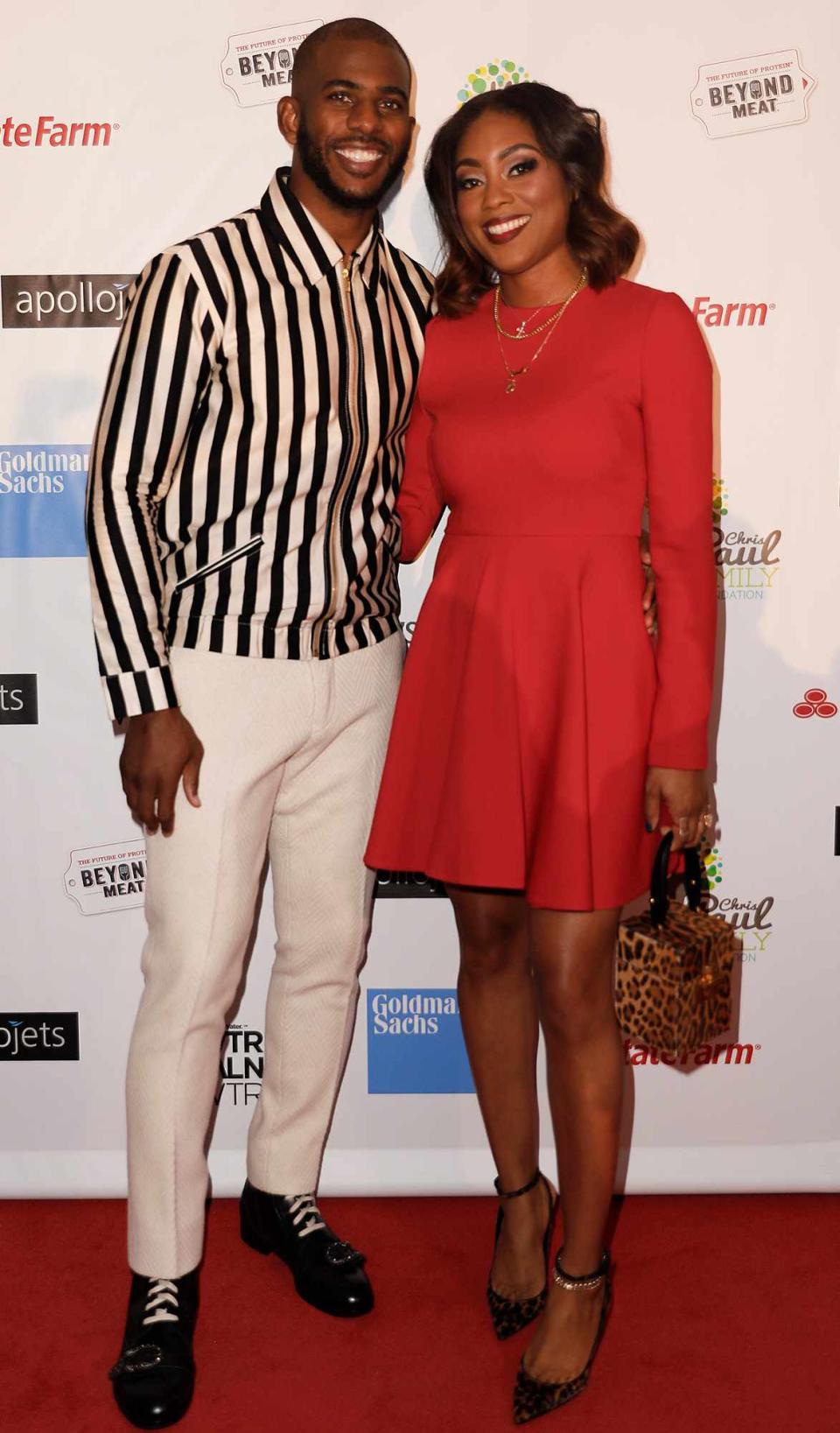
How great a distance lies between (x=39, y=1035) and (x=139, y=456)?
4.58 feet

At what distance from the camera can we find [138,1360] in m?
2.14

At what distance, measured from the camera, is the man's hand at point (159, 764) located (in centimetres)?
211

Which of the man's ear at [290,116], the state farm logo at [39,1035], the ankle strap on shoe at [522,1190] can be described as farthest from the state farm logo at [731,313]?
the state farm logo at [39,1035]

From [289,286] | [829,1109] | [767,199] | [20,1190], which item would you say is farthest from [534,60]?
[20,1190]

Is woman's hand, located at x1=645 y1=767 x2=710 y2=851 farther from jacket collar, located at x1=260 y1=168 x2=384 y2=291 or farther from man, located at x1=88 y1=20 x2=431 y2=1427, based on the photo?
jacket collar, located at x1=260 y1=168 x2=384 y2=291

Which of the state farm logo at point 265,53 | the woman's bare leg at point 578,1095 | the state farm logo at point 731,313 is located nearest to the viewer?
the woman's bare leg at point 578,1095

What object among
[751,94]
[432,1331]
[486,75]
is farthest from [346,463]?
[432,1331]

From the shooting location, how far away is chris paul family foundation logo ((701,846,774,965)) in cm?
285

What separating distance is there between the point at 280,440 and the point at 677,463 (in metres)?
0.65

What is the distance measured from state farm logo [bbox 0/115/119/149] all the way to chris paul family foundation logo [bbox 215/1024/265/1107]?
6.13 ft

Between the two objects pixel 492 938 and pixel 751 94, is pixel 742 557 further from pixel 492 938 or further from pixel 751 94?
pixel 492 938

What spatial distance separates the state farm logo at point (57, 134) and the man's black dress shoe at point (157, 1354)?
7.00 feet

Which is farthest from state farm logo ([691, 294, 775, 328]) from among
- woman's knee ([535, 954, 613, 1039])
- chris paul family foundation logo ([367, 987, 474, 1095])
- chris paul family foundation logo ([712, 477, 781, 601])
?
chris paul family foundation logo ([367, 987, 474, 1095])

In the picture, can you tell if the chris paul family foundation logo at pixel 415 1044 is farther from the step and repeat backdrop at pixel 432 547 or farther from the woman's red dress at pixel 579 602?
the woman's red dress at pixel 579 602
